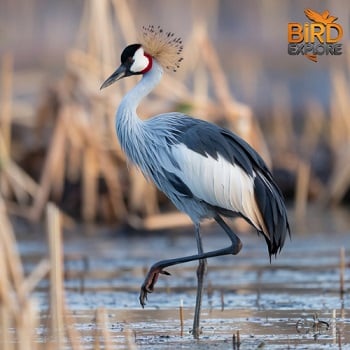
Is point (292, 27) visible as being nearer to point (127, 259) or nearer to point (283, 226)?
point (127, 259)

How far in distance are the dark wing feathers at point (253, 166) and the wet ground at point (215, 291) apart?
66 centimetres

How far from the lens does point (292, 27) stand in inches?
461

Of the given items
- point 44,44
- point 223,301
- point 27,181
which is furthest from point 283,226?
point 44,44

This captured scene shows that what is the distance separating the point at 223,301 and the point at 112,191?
4923 millimetres

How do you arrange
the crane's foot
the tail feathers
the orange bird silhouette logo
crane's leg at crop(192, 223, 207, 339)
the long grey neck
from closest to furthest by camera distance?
1. crane's leg at crop(192, 223, 207, 339)
2. the crane's foot
3. the tail feathers
4. the long grey neck
5. the orange bird silhouette logo

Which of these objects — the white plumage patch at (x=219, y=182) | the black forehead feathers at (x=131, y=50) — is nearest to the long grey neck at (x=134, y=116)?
the black forehead feathers at (x=131, y=50)

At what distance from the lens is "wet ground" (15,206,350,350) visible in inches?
306

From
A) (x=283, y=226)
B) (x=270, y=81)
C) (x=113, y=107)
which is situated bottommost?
(x=283, y=226)

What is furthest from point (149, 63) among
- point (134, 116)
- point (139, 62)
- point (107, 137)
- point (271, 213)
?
point (107, 137)

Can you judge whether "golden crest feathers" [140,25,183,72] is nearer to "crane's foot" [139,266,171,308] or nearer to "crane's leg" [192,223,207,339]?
"crane's leg" [192,223,207,339]

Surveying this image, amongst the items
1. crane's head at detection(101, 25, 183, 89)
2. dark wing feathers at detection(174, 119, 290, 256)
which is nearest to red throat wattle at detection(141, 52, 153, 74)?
crane's head at detection(101, 25, 183, 89)

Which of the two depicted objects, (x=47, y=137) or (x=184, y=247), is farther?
(x=47, y=137)

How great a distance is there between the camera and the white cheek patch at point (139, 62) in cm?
886

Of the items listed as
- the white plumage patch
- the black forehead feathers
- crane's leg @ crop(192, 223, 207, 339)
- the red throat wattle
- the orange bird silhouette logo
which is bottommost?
crane's leg @ crop(192, 223, 207, 339)
